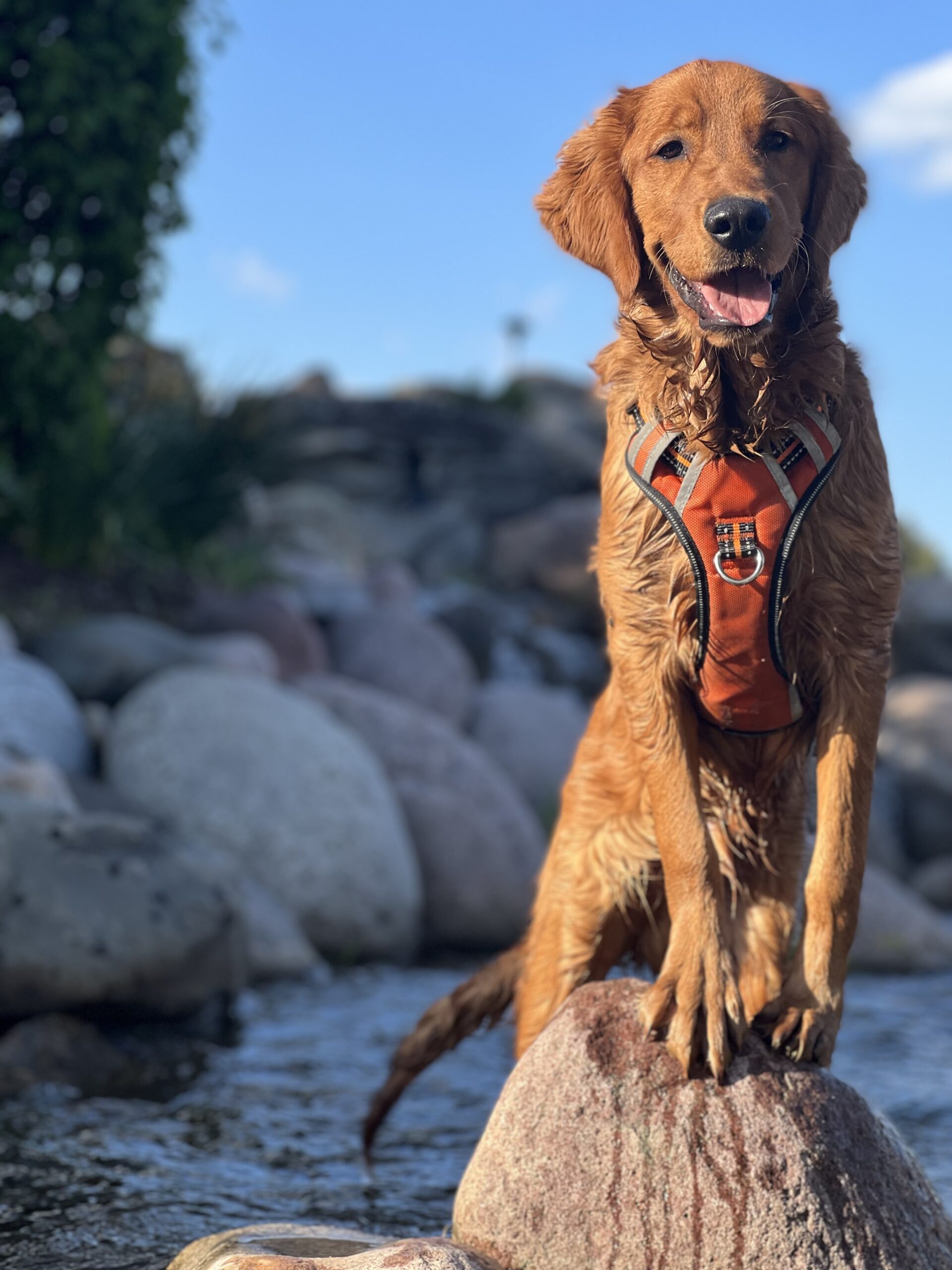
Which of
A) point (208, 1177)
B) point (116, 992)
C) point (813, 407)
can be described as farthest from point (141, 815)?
point (813, 407)

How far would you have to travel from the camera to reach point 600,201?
3.23 metres

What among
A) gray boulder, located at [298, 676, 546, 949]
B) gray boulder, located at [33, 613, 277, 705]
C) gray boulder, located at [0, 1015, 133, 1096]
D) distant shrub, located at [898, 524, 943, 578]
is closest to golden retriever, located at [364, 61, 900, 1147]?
gray boulder, located at [0, 1015, 133, 1096]

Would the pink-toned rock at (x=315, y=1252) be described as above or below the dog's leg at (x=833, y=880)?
below

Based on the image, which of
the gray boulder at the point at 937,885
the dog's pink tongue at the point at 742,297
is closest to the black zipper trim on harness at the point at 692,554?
the dog's pink tongue at the point at 742,297

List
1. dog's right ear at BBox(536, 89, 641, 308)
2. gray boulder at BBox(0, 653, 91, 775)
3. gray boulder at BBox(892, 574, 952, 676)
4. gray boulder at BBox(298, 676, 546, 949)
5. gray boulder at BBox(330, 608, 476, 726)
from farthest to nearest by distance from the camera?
gray boulder at BBox(892, 574, 952, 676) < gray boulder at BBox(330, 608, 476, 726) < gray boulder at BBox(298, 676, 546, 949) < gray boulder at BBox(0, 653, 91, 775) < dog's right ear at BBox(536, 89, 641, 308)

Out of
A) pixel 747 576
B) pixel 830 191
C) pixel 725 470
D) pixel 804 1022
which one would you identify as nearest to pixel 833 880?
pixel 804 1022

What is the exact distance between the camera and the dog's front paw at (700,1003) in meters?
3.12

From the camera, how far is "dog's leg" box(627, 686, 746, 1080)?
10.3 feet

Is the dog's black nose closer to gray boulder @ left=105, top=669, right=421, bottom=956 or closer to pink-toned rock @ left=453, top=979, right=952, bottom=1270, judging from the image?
pink-toned rock @ left=453, top=979, right=952, bottom=1270

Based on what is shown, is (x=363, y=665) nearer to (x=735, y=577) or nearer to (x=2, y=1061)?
(x=2, y=1061)

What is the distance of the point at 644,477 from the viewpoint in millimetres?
3203

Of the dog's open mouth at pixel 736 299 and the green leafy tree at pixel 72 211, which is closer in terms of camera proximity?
the dog's open mouth at pixel 736 299

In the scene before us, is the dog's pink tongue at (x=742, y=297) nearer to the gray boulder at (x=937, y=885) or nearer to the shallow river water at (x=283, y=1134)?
the shallow river water at (x=283, y=1134)

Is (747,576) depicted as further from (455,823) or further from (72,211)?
(72,211)
